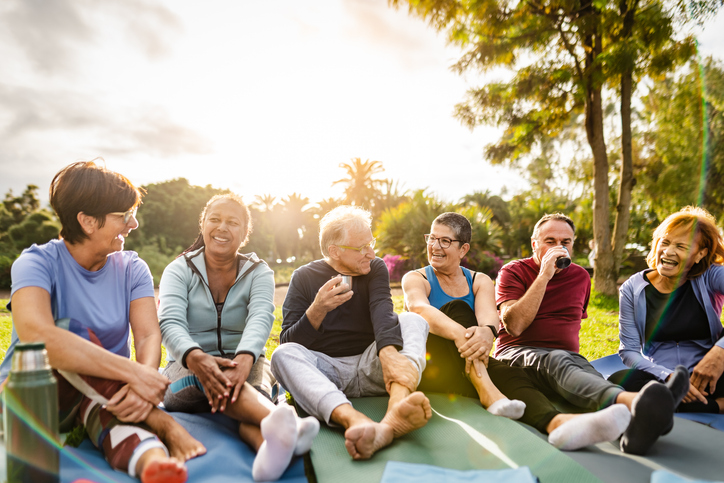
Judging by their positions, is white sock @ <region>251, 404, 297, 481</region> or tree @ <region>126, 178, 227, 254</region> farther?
tree @ <region>126, 178, 227, 254</region>

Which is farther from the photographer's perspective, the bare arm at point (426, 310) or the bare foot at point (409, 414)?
the bare arm at point (426, 310)

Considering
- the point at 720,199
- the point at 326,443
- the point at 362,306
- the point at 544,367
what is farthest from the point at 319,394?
the point at 720,199

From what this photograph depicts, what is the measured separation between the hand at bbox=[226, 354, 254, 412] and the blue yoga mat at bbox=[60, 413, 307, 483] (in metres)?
0.20

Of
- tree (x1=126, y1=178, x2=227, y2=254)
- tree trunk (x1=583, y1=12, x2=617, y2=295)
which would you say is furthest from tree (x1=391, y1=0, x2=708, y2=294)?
tree (x1=126, y1=178, x2=227, y2=254)

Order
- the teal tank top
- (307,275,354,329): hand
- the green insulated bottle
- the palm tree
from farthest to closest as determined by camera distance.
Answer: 1. the palm tree
2. the teal tank top
3. (307,275,354,329): hand
4. the green insulated bottle

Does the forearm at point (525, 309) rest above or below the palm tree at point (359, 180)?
below

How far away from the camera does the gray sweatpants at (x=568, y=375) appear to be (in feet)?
8.52

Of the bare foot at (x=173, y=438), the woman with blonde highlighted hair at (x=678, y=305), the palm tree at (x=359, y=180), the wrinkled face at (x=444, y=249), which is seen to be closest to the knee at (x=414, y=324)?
the wrinkled face at (x=444, y=249)

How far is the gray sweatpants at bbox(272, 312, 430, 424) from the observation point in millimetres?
2449

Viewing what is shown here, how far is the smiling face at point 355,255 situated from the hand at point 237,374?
0.97 meters

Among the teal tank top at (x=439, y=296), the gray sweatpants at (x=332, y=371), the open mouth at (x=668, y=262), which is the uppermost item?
the open mouth at (x=668, y=262)

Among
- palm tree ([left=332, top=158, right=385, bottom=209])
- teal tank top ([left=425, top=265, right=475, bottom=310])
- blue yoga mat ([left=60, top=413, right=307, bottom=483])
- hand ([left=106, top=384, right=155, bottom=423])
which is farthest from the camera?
palm tree ([left=332, top=158, right=385, bottom=209])

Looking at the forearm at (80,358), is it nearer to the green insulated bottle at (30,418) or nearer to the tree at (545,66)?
the green insulated bottle at (30,418)

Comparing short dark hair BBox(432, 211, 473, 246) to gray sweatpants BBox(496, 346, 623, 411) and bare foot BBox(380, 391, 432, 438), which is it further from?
bare foot BBox(380, 391, 432, 438)
